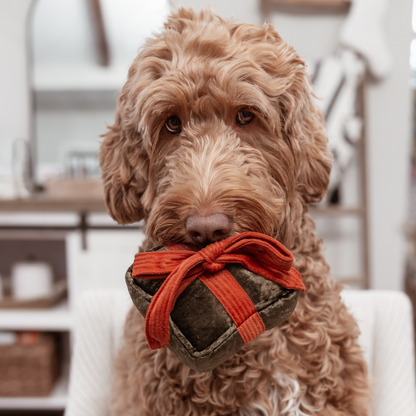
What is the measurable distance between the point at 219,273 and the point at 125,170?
13.0 inches

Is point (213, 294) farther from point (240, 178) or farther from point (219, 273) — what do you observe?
point (240, 178)

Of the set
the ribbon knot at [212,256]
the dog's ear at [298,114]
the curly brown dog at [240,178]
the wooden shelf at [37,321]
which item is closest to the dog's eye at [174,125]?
the curly brown dog at [240,178]

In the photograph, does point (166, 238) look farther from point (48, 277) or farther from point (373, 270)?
point (373, 270)

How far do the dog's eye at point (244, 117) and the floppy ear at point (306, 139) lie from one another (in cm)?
6

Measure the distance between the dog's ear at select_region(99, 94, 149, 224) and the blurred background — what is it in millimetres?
1288

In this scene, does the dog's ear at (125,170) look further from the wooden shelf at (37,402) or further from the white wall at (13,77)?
the white wall at (13,77)

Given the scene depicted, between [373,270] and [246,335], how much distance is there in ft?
7.22

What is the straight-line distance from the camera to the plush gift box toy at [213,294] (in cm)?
48

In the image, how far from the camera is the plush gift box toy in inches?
19.1

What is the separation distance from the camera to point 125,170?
759 mm

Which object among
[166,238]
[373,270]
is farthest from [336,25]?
[166,238]

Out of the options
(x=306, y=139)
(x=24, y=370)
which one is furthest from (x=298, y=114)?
(x=24, y=370)

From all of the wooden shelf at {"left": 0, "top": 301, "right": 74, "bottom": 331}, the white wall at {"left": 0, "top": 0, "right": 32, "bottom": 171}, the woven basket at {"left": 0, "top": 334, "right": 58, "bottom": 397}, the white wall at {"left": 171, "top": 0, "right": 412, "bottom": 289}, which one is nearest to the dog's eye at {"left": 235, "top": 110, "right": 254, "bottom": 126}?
the wooden shelf at {"left": 0, "top": 301, "right": 74, "bottom": 331}

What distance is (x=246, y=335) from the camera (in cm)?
49
